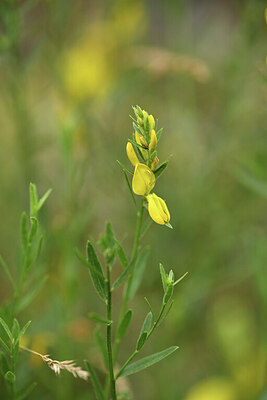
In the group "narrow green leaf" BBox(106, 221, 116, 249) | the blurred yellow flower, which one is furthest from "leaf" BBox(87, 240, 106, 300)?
the blurred yellow flower

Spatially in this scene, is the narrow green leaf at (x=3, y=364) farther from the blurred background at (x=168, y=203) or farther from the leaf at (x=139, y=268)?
the blurred background at (x=168, y=203)

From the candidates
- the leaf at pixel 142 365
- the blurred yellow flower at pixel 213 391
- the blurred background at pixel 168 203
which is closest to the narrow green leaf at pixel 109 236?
the leaf at pixel 142 365

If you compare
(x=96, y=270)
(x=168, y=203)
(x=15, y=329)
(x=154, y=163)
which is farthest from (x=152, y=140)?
(x=168, y=203)

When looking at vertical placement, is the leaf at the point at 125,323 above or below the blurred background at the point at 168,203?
above

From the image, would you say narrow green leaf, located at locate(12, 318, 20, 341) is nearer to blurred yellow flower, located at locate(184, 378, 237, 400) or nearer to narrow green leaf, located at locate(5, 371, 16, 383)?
narrow green leaf, located at locate(5, 371, 16, 383)

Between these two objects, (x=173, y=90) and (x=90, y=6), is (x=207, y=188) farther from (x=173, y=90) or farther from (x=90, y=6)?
(x=90, y=6)

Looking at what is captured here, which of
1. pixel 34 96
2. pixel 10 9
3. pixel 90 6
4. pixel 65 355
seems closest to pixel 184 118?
pixel 10 9

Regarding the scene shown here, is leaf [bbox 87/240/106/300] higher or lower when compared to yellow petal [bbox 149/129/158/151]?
lower
